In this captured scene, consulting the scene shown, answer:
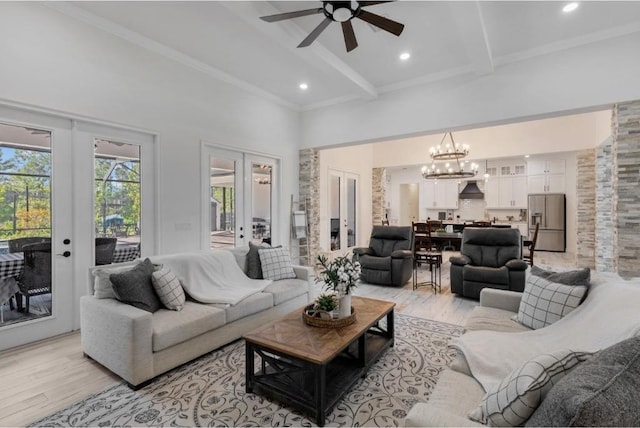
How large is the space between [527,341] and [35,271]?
4.43 m

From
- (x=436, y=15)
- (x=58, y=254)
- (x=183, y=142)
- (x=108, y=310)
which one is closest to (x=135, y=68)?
(x=183, y=142)

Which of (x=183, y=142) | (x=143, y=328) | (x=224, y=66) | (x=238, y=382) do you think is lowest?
(x=238, y=382)

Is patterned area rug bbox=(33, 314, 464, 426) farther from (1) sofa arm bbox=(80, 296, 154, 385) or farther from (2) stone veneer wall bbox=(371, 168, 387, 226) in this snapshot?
(2) stone veneer wall bbox=(371, 168, 387, 226)

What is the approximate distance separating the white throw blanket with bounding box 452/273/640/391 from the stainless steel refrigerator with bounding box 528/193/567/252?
8239 millimetres

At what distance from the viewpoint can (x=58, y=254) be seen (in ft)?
11.1

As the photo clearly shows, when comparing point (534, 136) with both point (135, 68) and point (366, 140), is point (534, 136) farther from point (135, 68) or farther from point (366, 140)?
point (135, 68)

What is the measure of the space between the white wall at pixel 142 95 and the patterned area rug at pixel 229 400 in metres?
2.18

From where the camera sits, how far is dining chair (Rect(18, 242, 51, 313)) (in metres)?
3.19

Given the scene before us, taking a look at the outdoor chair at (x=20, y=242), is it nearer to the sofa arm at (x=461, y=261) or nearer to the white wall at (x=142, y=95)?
the white wall at (x=142, y=95)

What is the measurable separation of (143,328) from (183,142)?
9.43ft

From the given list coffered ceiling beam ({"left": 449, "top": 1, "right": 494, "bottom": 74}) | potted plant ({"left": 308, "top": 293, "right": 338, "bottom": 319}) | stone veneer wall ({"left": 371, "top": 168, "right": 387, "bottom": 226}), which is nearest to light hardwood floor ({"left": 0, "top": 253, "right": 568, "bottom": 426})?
potted plant ({"left": 308, "top": 293, "right": 338, "bottom": 319})

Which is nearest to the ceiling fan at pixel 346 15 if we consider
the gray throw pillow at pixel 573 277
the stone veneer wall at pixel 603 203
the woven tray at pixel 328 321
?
the gray throw pillow at pixel 573 277

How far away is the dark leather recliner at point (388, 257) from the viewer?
17.5 ft

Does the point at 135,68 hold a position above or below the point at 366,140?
above
